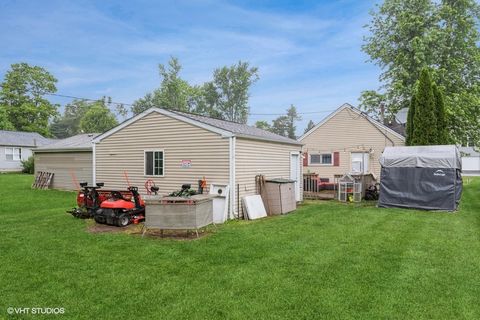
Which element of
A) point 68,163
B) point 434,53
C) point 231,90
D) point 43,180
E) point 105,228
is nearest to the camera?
point 105,228

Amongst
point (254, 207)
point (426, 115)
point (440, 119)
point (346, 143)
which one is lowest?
point (254, 207)

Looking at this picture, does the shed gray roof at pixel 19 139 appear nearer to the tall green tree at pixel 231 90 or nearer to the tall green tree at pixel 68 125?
the tall green tree at pixel 231 90

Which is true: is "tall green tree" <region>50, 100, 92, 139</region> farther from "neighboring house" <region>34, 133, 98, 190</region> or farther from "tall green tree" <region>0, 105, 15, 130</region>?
"neighboring house" <region>34, 133, 98, 190</region>

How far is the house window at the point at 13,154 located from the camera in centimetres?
3228

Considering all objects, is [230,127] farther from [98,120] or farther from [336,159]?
[98,120]

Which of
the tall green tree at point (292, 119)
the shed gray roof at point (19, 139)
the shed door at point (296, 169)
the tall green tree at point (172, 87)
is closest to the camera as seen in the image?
the shed door at point (296, 169)

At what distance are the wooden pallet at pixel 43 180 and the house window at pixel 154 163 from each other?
941cm

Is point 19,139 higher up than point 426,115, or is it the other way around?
point 19,139

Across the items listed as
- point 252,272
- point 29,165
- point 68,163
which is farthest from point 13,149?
point 252,272

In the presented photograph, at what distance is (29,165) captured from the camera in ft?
99.4

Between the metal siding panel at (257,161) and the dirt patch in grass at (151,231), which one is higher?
the metal siding panel at (257,161)

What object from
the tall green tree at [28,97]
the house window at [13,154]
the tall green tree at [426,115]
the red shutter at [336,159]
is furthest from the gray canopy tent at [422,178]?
the tall green tree at [28,97]

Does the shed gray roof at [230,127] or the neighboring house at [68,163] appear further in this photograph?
the neighboring house at [68,163]

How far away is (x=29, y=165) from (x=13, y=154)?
3.95m
